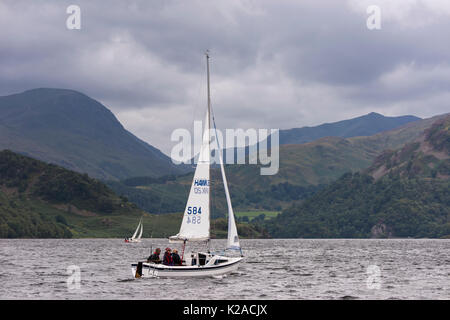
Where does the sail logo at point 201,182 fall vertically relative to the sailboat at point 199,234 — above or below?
above

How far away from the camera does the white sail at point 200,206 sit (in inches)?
2781

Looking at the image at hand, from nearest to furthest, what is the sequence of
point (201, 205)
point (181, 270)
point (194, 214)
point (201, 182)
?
1. point (181, 270)
2. point (194, 214)
3. point (201, 205)
4. point (201, 182)

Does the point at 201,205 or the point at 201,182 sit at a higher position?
the point at 201,182

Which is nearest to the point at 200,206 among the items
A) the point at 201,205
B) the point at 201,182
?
the point at 201,205

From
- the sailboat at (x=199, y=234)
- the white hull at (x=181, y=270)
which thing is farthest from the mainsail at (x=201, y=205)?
the white hull at (x=181, y=270)

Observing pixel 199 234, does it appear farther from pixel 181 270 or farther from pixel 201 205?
pixel 181 270

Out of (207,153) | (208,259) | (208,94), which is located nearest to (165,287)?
(208,259)

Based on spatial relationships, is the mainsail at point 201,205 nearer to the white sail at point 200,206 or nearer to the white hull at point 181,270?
the white sail at point 200,206

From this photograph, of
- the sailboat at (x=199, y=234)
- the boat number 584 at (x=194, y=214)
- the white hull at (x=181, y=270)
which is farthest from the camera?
the boat number 584 at (x=194, y=214)

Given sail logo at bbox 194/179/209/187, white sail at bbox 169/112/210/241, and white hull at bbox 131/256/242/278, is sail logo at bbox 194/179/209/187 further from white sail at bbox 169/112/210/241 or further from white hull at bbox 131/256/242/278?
white hull at bbox 131/256/242/278

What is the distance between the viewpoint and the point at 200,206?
7150 centimetres

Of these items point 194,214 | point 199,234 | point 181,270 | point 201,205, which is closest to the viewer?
point 181,270
